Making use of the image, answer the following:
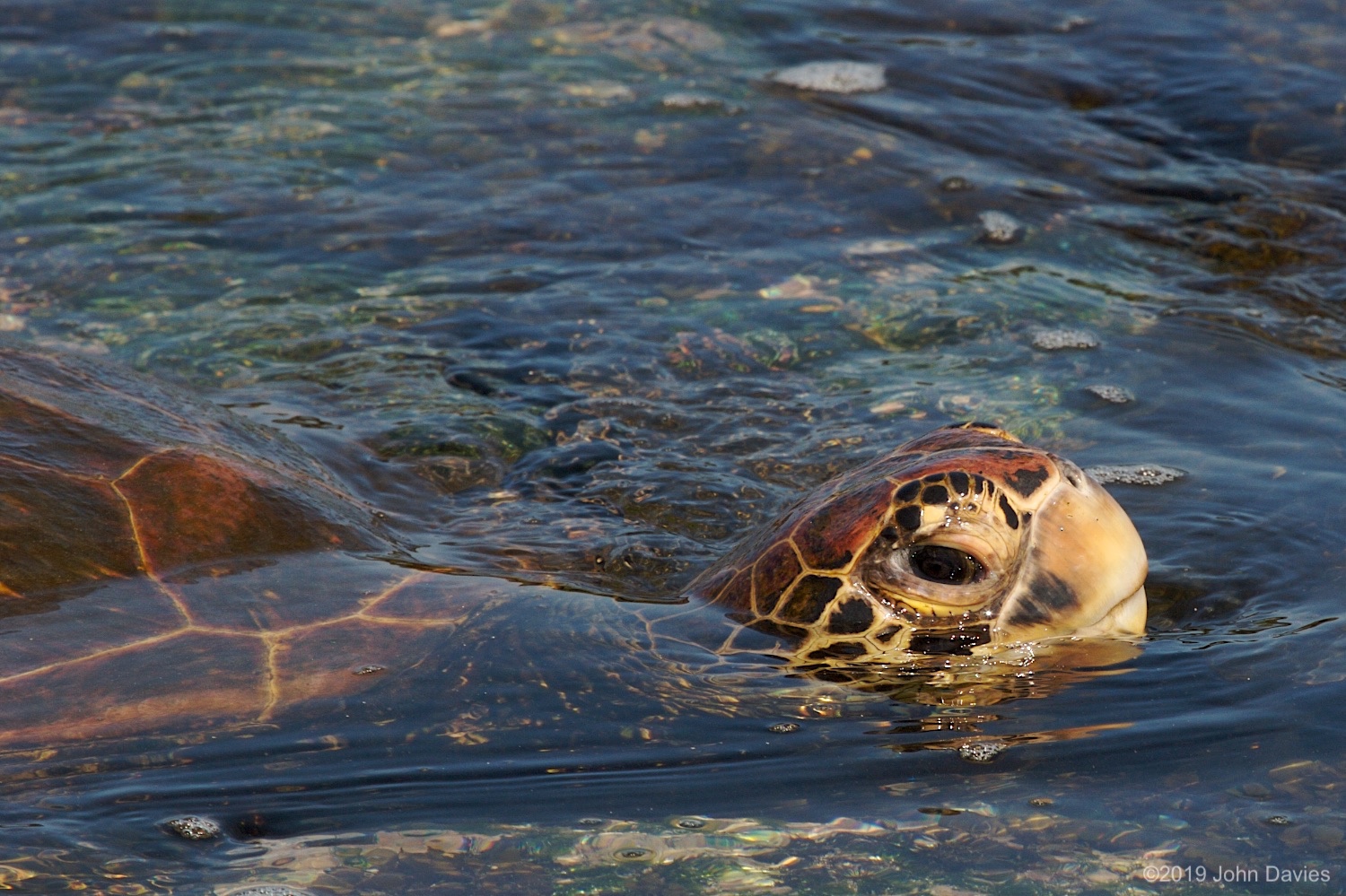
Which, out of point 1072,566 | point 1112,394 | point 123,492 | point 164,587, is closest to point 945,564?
point 1072,566

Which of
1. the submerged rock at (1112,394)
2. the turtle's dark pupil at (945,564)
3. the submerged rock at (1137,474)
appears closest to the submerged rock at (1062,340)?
the submerged rock at (1112,394)

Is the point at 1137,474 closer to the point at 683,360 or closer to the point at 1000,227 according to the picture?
the point at 683,360

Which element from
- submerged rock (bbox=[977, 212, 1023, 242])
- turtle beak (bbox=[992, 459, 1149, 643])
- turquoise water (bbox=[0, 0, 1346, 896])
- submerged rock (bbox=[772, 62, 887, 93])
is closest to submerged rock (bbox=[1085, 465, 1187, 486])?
turquoise water (bbox=[0, 0, 1346, 896])

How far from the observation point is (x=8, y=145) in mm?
8070

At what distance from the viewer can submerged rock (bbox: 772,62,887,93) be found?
9.14 meters

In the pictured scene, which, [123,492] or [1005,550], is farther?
[123,492]

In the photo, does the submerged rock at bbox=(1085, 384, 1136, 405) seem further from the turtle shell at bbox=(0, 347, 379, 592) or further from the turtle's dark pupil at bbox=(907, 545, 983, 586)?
the turtle shell at bbox=(0, 347, 379, 592)

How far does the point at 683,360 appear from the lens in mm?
6008

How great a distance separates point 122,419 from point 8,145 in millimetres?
4907

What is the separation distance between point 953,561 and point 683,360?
2793mm

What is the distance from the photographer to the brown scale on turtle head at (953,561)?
3299mm

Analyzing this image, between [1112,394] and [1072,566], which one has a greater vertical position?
[1072,566]

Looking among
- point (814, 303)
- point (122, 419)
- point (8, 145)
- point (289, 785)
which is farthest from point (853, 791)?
point (8, 145)

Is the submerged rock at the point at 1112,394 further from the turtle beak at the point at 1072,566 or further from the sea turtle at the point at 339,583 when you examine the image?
the turtle beak at the point at 1072,566
